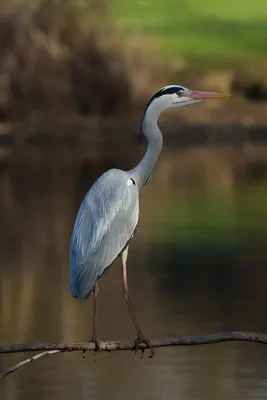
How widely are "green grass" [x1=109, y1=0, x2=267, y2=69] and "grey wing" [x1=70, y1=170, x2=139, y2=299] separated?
104 feet

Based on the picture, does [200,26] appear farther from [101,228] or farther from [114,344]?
A: [114,344]

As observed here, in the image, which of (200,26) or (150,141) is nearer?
(150,141)

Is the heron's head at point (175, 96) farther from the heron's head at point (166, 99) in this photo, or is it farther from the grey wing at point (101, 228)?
the grey wing at point (101, 228)

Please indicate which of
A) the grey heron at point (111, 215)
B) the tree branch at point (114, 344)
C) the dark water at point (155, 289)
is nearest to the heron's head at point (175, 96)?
the grey heron at point (111, 215)

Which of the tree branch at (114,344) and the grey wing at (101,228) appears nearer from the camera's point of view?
the tree branch at (114,344)

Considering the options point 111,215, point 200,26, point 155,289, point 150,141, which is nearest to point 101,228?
point 111,215

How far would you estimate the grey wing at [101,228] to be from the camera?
6484 mm

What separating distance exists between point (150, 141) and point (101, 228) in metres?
0.47

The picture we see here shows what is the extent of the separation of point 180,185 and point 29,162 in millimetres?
5935

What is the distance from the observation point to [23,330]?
35.9ft

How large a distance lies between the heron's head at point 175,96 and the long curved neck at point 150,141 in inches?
0.8

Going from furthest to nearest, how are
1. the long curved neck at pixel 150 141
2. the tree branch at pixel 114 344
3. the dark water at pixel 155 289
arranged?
the dark water at pixel 155 289, the long curved neck at pixel 150 141, the tree branch at pixel 114 344

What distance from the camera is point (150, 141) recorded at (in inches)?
265

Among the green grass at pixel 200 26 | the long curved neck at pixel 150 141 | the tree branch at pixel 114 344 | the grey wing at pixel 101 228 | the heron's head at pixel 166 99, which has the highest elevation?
the heron's head at pixel 166 99
